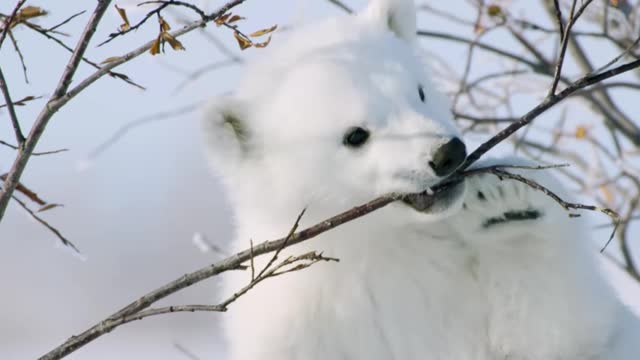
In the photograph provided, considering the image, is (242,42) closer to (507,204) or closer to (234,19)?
(234,19)

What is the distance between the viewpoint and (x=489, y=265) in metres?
3.73

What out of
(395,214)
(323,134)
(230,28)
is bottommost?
(395,214)

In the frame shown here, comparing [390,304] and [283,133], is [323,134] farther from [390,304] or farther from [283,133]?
[390,304]

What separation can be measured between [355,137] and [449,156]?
419 millimetres

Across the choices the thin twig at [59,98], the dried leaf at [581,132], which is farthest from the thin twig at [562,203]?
the dried leaf at [581,132]

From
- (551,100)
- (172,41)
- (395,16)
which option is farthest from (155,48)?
(395,16)

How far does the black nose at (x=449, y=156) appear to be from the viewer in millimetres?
3146

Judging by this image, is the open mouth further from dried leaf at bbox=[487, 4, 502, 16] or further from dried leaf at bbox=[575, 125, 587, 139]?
dried leaf at bbox=[575, 125, 587, 139]

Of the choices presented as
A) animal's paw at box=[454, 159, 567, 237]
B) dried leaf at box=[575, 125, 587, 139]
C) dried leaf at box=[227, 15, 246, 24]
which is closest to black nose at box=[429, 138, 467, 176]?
animal's paw at box=[454, 159, 567, 237]

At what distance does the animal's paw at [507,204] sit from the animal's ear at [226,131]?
961 mm

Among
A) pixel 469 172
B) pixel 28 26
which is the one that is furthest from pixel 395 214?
pixel 28 26

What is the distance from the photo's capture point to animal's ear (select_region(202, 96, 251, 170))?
151 inches

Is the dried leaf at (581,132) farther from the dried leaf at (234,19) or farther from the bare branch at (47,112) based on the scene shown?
the bare branch at (47,112)

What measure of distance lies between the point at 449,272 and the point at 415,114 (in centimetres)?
79
